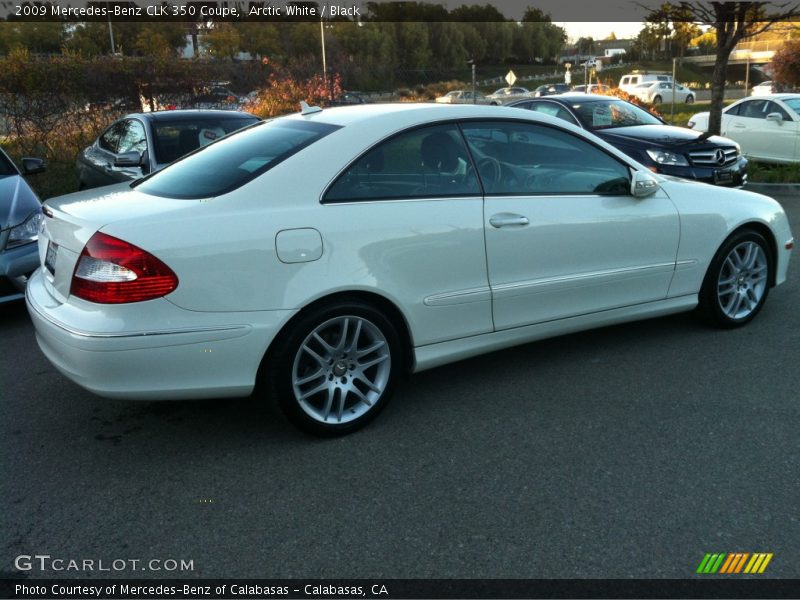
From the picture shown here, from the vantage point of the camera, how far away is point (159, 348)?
3217 mm

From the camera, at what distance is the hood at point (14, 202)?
5.87 metres

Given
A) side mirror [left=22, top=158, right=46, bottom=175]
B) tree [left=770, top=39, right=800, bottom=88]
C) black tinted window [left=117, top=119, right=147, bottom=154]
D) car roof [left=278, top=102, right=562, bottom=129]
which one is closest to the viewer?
car roof [left=278, top=102, right=562, bottom=129]

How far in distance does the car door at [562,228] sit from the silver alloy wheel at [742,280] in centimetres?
61

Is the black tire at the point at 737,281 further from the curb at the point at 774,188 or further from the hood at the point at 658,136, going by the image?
the curb at the point at 774,188

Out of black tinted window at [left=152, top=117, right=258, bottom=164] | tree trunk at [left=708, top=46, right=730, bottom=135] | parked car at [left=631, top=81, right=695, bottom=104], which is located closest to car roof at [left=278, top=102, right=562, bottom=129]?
black tinted window at [left=152, top=117, right=258, bottom=164]

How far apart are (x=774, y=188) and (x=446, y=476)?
35.0 ft

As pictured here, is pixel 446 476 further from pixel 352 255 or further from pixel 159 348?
pixel 159 348

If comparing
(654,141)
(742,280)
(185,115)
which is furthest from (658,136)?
(185,115)

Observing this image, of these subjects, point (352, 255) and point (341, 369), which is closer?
point (352, 255)

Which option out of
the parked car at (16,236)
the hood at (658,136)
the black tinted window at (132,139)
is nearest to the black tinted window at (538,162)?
the parked car at (16,236)

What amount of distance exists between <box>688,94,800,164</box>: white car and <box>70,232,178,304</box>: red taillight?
522 inches

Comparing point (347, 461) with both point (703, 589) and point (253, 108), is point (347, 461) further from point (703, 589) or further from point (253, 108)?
point (253, 108)

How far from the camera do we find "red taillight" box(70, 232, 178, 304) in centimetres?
320

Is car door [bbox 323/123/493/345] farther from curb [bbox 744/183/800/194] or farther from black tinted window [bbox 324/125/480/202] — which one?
curb [bbox 744/183/800/194]
